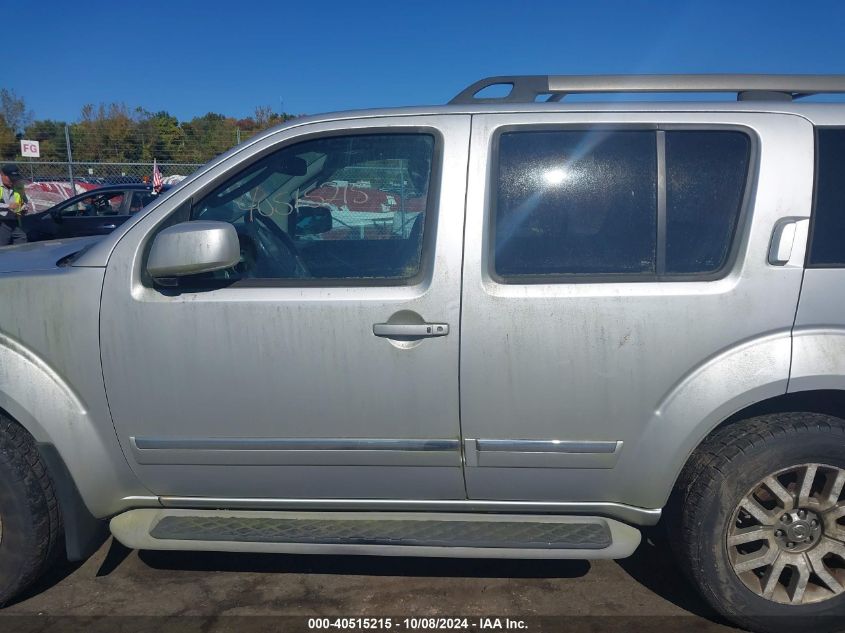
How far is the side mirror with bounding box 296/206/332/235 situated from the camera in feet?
9.54

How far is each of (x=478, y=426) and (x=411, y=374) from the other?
32 centimetres

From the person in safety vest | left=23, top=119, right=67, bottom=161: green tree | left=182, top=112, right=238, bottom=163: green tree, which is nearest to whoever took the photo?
the person in safety vest

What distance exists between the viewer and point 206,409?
2670mm

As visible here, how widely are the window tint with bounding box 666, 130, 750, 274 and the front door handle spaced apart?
2.87ft

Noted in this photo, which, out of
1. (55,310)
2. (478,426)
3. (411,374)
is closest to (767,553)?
(478,426)

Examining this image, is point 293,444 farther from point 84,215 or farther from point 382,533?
point 84,215

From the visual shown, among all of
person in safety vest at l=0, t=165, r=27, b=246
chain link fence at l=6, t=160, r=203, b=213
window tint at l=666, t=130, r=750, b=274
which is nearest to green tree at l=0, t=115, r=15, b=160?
chain link fence at l=6, t=160, r=203, b=213

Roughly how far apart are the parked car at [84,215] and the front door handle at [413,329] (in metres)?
10.5

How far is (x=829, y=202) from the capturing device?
8.39ft

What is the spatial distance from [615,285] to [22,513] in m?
2.43

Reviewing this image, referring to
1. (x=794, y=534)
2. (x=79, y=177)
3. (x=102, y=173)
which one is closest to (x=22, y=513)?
(x=794, y=534)

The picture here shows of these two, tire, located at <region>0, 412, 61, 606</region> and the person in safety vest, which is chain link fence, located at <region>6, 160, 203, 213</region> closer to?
the person in safety vest

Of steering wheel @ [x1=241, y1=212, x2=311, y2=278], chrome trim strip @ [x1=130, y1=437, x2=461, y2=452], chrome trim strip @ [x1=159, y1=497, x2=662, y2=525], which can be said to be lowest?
chrome trim strip @ [x1=159, y1=497, x2=662, y2=525]

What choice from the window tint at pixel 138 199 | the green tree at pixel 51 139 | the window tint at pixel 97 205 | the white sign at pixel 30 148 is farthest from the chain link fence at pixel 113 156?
the window tint at pixel 138 199
